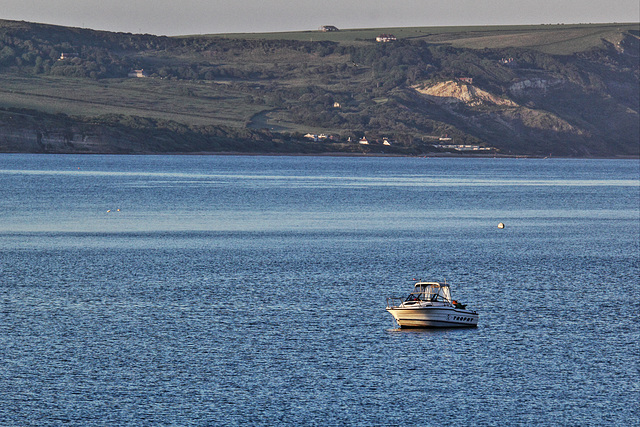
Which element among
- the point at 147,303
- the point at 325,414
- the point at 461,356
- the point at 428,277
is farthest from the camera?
the point at 428,277

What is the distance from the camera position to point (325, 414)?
34906 mm

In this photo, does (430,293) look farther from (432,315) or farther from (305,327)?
(305,327)

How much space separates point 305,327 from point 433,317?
23.3ft

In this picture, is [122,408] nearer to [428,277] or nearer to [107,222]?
[428,277]

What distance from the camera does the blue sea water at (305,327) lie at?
36031 mm

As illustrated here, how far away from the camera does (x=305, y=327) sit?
49094 mm

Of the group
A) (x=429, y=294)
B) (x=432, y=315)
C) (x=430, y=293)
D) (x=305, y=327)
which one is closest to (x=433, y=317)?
(x=432, y=315)

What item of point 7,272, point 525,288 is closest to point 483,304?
point 525,288

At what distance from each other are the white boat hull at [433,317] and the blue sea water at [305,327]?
0.67 meters

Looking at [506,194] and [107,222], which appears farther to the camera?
[506,194]

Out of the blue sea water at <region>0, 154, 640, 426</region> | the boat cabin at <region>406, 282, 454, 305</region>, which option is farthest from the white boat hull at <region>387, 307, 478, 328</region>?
the boat cabin at <region>406, 282, 454, 305</region>

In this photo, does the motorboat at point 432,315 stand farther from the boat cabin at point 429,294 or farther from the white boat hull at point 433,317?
the boat cabin at point 429,294

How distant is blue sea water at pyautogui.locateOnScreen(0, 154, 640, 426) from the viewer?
36031mm

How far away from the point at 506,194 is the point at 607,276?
110826mm
